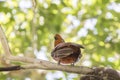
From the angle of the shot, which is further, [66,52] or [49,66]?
[66,52]

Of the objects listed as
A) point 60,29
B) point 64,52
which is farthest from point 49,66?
point 60,29

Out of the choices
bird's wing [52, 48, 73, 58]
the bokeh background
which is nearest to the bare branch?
bird's wing [52, 48, 73, 58]

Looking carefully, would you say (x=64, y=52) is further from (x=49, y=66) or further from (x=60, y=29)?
(x=60, y=29)

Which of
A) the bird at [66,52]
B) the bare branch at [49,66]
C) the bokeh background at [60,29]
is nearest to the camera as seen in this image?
the bare branch at [49,66]

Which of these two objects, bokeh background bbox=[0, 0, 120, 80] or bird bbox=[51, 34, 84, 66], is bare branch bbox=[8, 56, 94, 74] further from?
bokeh background bbox=[0, 0, 120, 80]

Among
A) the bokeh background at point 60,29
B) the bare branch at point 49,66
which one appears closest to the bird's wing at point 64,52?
the bare branch at point 49,66

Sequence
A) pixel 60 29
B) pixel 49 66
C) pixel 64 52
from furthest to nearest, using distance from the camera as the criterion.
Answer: pixel 60 29 < pixel 64 52 < pixel 49 66

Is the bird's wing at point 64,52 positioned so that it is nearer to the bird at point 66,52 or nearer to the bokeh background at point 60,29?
the bird at point 66,52

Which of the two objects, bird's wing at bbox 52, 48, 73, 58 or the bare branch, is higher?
bird's wing at bbox 52, 48, 73, 58

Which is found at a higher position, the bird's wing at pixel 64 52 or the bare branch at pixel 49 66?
the bird's wing at pixel 64 52
